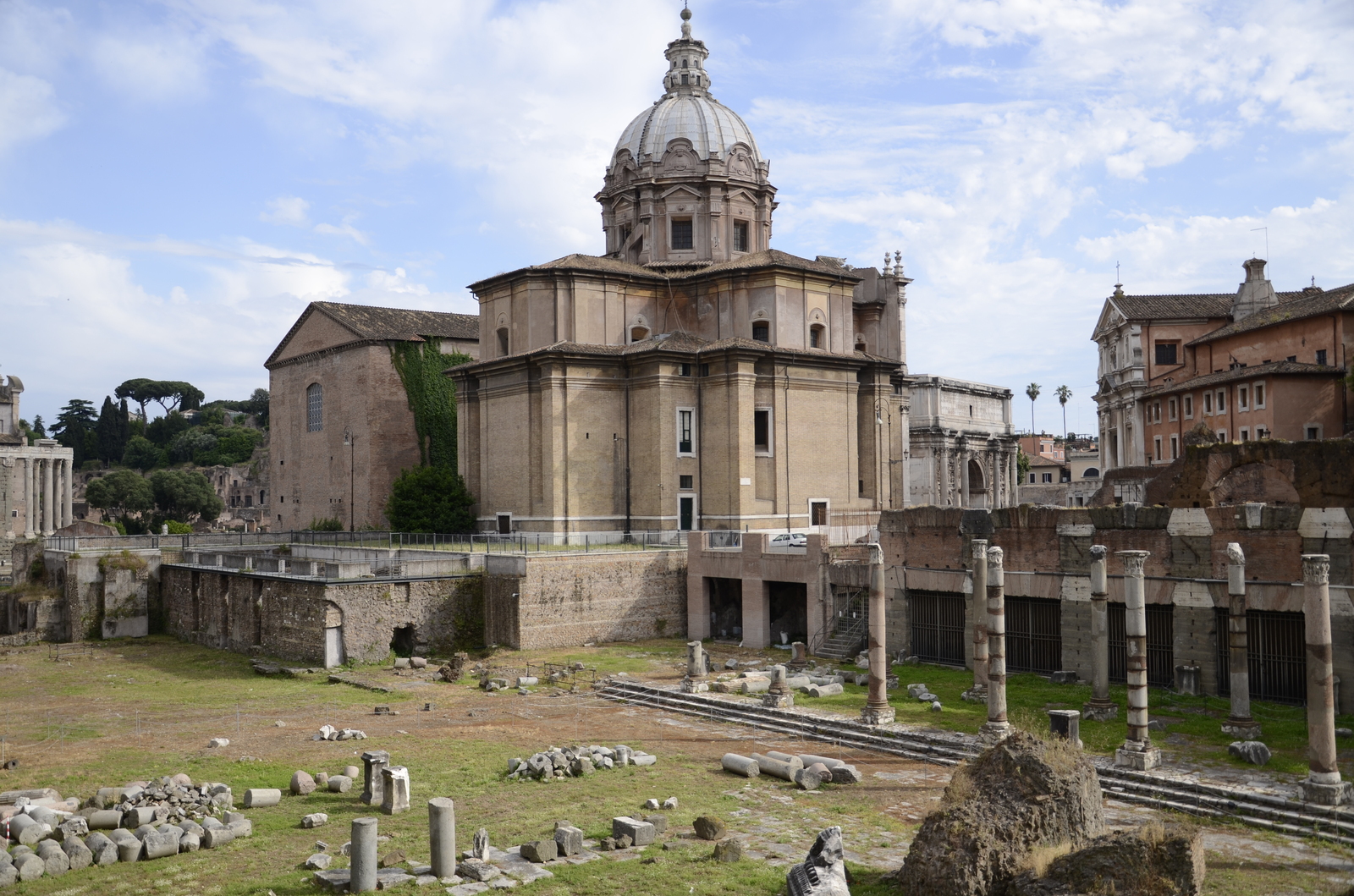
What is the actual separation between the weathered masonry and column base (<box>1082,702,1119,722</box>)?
3.38 m

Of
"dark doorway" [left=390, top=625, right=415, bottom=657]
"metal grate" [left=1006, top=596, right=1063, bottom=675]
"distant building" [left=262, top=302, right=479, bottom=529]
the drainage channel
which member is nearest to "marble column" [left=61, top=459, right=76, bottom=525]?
"distant building" [left=262, top=302, right=479, bottom=529]

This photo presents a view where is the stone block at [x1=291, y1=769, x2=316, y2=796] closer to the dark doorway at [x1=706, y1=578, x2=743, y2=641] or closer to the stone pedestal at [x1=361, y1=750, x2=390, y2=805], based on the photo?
the stone pedestal at [x1=361, y1=750, x2=390, y2=805]

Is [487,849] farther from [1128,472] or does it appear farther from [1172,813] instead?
[1128,472]

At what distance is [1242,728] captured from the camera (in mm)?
19891

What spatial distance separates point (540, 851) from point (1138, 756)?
10.1 meters

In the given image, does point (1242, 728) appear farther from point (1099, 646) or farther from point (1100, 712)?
point (1099, 646)

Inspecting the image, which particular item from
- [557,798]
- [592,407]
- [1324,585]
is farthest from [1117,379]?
[557,798]

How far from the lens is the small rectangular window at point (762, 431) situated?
41.3 m

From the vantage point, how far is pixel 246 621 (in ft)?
113

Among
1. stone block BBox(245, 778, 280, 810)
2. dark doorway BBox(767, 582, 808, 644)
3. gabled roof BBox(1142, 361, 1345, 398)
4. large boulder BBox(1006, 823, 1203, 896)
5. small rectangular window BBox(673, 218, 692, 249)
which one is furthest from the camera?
small rectangular window BBox(673, 218, 692, 249)

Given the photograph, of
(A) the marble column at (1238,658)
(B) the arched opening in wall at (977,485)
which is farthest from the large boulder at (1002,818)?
(B) the arched opening in wall at (977,485)

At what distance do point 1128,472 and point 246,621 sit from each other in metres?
30.9

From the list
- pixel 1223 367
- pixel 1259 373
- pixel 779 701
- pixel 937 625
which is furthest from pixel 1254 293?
pixel 779 701

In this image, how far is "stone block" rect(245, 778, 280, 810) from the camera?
57.0 ft
